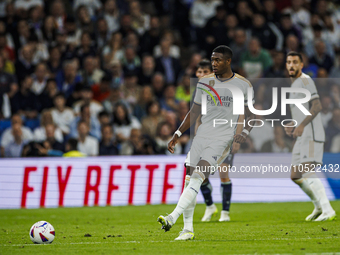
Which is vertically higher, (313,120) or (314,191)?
(313,120)

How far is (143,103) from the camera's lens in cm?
1605

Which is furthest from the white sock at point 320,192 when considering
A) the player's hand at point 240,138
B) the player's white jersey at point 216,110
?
the player's white jersey at point 216,110

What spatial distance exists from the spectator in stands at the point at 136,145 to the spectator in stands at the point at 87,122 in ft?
3.01

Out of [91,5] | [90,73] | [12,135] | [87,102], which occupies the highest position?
[91,5]

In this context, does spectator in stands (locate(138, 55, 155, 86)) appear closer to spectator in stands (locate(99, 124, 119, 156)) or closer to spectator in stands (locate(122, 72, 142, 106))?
spectator in stands (locate(122, 72, 142, 106))

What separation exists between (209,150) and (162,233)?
1.56 metres

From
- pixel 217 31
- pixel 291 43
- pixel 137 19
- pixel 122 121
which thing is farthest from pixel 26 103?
pixel 291 43

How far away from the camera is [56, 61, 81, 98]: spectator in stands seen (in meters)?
16.2

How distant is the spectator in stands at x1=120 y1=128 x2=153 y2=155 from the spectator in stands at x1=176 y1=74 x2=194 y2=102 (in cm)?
213

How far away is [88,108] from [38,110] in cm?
148

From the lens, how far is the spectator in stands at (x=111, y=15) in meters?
17.9

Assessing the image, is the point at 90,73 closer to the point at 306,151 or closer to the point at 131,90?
the point at 131,90

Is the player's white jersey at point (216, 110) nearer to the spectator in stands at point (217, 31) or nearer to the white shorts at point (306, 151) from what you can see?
the white shorts at point (306, 151)

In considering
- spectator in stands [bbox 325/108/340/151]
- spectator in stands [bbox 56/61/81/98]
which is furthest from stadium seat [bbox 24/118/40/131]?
spectator in stands [bbox 325/108/340/151]
